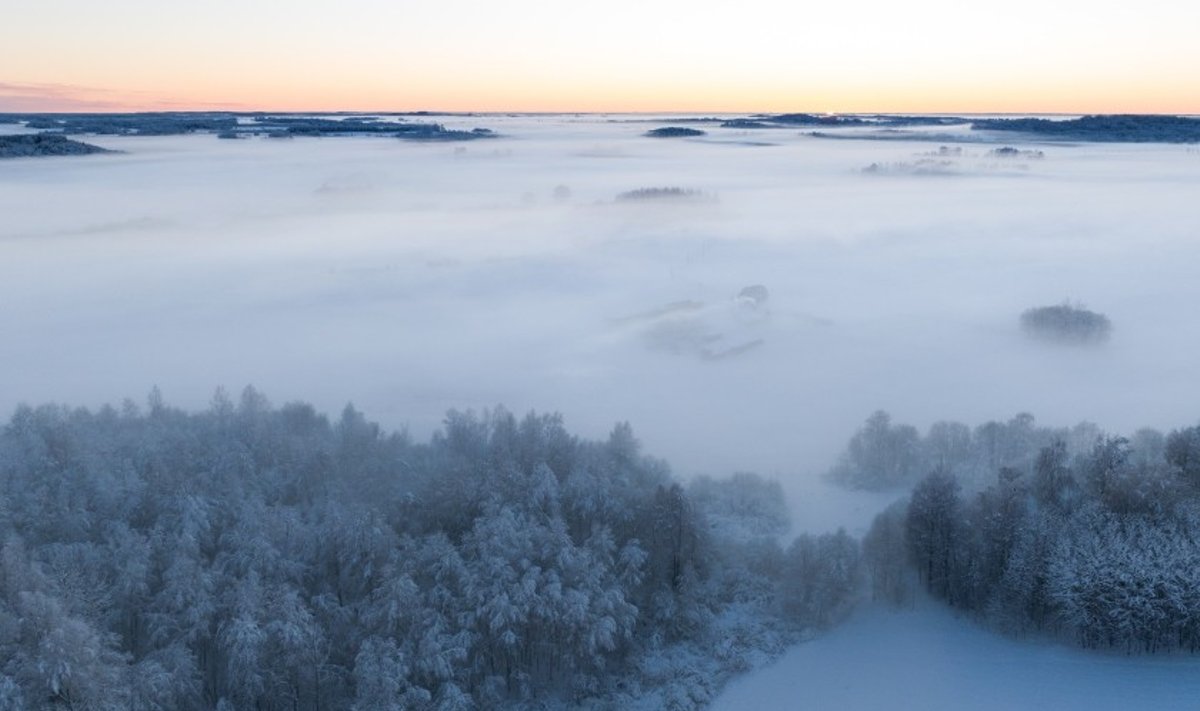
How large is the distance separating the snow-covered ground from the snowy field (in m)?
7.65

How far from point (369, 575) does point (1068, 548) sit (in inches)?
451

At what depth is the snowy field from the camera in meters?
28.0

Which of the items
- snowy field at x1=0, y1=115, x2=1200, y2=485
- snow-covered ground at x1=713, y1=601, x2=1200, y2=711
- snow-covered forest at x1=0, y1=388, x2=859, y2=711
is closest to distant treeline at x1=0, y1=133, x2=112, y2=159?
snowy field at x1=0, y1=115, x2=1200, y2=485

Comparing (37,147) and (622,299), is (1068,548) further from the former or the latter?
(37,147)

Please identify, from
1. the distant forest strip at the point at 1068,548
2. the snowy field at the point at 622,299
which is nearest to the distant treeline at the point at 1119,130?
the snowy field at the point at 622,299

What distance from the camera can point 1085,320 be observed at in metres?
35.6

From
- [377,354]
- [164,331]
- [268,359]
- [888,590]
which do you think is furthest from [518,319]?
[888,590]

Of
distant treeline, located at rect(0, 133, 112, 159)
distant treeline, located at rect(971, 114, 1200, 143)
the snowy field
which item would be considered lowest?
the snowy field

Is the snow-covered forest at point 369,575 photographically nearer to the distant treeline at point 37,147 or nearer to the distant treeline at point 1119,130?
the distant treeline at point 37,147

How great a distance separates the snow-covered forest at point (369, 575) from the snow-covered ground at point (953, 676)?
1.89 ft

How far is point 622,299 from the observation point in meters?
42.5

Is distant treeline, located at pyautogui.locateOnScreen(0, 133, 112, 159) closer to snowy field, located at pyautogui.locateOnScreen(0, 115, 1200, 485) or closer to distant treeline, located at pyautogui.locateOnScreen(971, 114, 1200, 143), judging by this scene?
snowy field, located at pyautogui.locateOnScreen(0, 115, 1200, 485)

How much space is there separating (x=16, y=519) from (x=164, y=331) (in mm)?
25715

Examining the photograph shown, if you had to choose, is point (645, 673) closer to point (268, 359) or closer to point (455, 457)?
point (455, 457)
